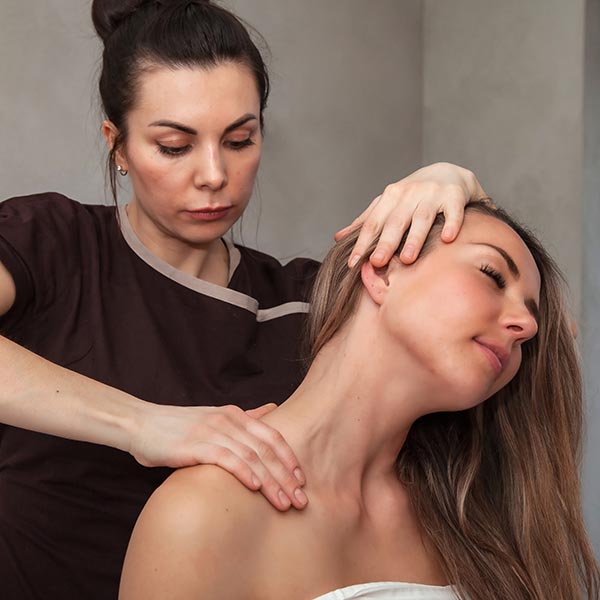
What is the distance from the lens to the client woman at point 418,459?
53.1 inches

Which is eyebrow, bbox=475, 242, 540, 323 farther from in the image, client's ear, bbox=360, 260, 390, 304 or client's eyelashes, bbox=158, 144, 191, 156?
client's eyelashes, bbox=158, 144, 191, 156

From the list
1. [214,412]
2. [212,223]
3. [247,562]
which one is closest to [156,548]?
[247,562]

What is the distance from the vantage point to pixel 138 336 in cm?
184

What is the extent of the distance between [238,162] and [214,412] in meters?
0.57

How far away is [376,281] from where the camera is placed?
4.99 ft

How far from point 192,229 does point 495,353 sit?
65 centimetres

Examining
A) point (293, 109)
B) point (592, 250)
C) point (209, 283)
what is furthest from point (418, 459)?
point (293, 109)

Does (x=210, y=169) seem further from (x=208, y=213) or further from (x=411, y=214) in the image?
(x=411, y=214)

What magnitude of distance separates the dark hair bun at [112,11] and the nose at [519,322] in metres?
0.97

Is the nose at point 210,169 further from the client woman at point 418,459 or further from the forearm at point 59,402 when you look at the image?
the forearm at point 59,402

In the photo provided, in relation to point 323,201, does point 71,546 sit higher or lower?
lower

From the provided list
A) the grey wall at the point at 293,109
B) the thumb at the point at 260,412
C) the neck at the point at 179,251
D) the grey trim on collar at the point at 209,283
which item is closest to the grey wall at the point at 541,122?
the grey wall at the point at 293,109

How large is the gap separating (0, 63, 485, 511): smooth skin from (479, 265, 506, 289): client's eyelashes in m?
0.07

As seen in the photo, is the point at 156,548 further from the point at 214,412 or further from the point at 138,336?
the point at 138,336
